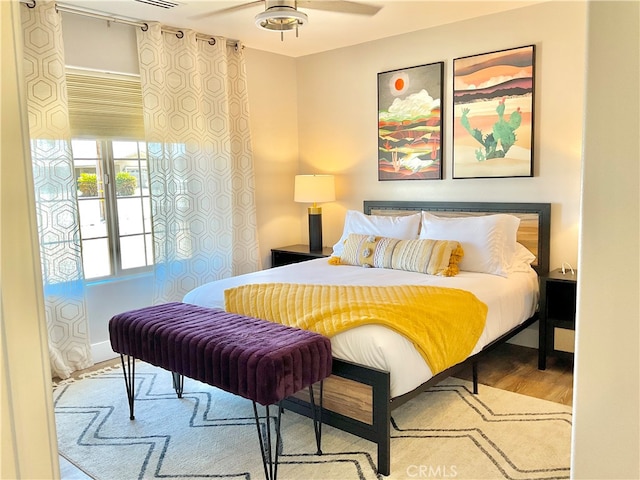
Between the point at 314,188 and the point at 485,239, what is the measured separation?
1768mm

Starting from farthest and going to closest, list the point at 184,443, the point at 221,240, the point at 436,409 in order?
the point at 221,240 → the point at 436,409 → the point at 184,443

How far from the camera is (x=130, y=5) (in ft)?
11.6

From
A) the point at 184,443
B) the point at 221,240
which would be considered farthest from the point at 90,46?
the point at 184,443

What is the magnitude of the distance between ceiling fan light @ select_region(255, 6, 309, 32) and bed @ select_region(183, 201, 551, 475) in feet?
5.36

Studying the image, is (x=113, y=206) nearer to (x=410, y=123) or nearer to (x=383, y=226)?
(x=383, y=226)

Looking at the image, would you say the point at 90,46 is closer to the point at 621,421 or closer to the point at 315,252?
the point at 315,252

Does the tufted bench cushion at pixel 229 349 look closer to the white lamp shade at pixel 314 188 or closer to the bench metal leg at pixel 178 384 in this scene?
the bench metal leg at pixel 178 384

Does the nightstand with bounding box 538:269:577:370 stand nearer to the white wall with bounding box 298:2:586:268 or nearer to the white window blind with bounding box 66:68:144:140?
the white wall with bounding box 298:2:586:268

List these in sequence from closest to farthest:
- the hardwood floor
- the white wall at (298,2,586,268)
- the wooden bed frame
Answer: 1. the wooden bed frame
2. the hardwood floor
3. the white wall at (298,2,586,268)

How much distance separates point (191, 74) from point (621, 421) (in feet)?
13.6

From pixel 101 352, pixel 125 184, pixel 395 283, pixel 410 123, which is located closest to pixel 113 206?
pixel 125 184

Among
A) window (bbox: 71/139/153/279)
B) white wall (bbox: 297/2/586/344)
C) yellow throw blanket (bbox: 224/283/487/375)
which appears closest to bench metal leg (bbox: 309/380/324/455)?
yellow throw blanket (bbox: 224/283/487/375)

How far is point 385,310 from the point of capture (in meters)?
2.56

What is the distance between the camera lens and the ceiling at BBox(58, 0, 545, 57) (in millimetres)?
3566
